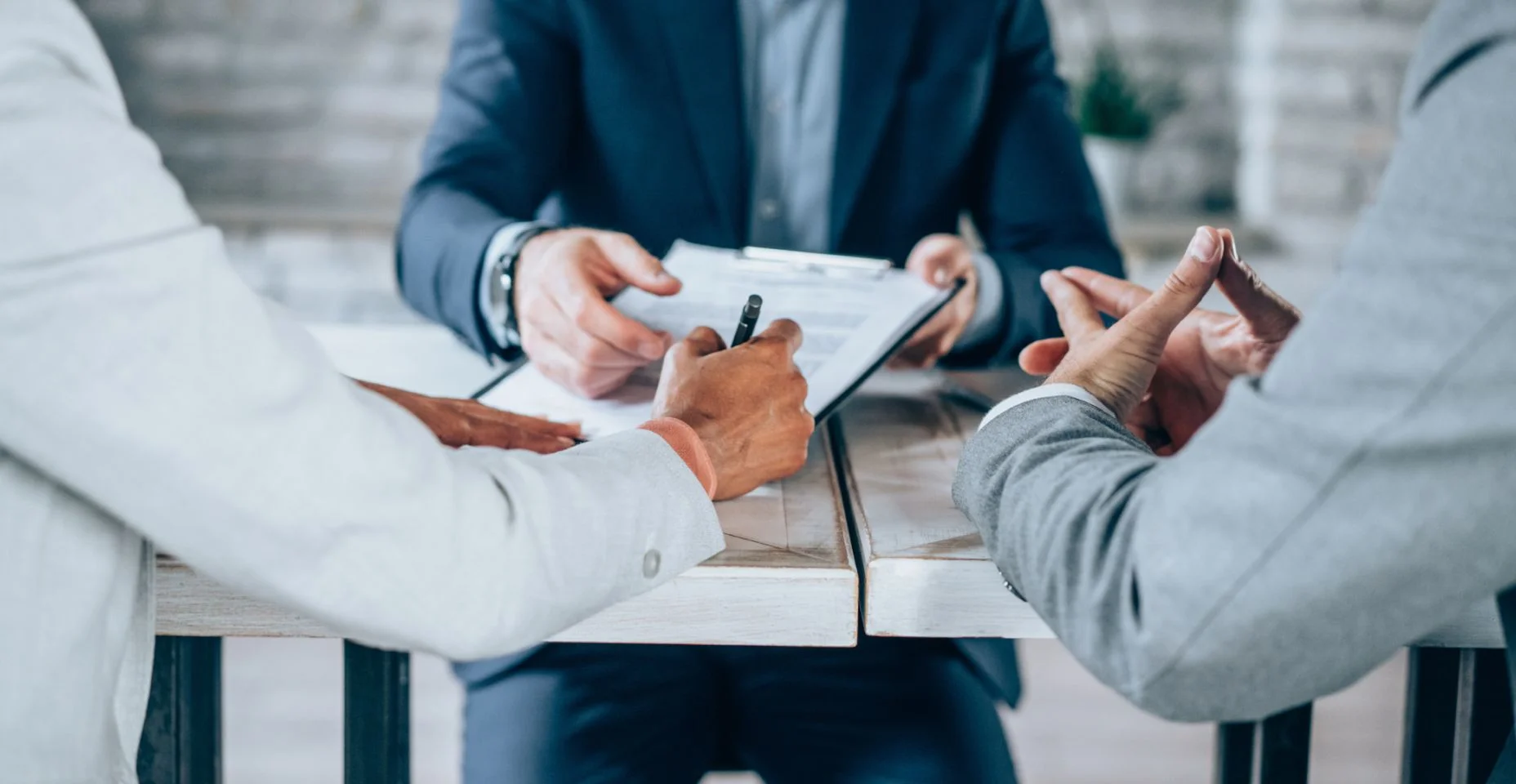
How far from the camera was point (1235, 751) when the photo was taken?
97cm

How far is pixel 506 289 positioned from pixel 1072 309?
0.52 m

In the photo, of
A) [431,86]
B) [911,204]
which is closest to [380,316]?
[431,86]

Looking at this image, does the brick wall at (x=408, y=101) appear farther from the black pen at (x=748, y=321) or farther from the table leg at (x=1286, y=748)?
the table leg at (x=1286, y=748)

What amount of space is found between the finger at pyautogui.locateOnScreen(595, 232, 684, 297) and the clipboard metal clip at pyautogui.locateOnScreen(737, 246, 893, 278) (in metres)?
0.11

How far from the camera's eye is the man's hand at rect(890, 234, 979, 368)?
3.49 ft

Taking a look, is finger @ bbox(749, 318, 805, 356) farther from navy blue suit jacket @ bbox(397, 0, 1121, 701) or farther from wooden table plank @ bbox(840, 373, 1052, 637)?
navy blue suit jacket @ bbox(397, 0, 1121, 701)

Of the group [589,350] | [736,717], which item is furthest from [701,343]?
[736,717]

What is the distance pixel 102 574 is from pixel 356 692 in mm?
359

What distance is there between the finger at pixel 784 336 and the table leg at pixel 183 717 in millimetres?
527

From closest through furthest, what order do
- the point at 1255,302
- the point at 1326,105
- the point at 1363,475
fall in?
the point at 1363,475 < the point at 1255,302 < the point at 1326,105

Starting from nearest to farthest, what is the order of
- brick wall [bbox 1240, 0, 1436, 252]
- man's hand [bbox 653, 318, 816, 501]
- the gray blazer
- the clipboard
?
the gray blazer, man's hand [bbox 653, 318, 816, 501], the clipboard, brick wall [bbox 1240, 0, 1436, 252]

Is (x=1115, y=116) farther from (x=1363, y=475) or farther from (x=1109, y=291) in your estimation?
(x=1363, y=475)

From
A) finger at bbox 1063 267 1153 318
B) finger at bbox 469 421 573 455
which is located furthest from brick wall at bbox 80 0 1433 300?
finger at bbox 1063 267 1153 318

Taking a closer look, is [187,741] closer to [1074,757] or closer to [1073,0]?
[1074,757]
